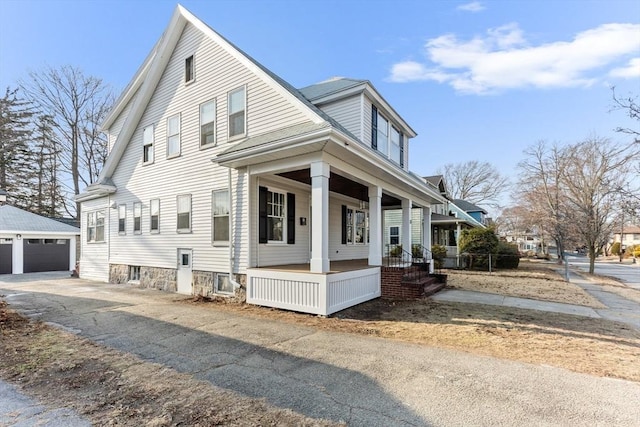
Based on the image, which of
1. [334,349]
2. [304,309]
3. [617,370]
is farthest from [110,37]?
[617,370]

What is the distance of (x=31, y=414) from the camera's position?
3.01m

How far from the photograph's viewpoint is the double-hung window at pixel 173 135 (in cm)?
1037

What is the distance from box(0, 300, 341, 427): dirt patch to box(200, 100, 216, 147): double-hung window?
6116 millimetres

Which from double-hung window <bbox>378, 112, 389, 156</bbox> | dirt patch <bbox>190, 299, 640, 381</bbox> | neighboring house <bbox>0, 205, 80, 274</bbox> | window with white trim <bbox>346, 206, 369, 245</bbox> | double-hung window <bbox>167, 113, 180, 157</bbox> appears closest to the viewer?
dirt patch <bbox>190, 299, 640, 381</bbox>

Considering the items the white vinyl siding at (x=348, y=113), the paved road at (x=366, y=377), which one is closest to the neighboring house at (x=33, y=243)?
the paved road at (x=366, y=377)

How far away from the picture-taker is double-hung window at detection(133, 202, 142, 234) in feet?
37.7

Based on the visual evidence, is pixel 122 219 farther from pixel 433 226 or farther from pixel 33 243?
pixel 433 226

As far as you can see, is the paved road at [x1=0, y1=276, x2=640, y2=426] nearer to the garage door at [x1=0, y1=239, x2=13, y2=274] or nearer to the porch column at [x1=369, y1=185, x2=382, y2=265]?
the porch column at [x1=369, y1=185, x2=382, y2=265]

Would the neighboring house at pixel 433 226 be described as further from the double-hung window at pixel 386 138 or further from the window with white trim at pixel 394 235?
the double-hung window at pixel 386 138

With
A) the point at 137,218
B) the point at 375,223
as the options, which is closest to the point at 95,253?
the point at 137,218

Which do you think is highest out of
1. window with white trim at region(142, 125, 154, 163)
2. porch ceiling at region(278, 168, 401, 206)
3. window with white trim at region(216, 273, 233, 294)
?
window with white trim at region(142, 125, 154, 163)

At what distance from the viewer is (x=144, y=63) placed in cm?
1238

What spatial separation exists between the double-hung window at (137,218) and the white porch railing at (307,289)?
19.8ft

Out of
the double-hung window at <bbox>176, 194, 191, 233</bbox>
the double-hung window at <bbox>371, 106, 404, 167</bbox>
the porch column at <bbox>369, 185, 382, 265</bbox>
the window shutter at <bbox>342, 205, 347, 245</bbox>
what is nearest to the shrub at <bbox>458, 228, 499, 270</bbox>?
the double-hung window at <bbox>371, 106, 404, 167</bbox>
